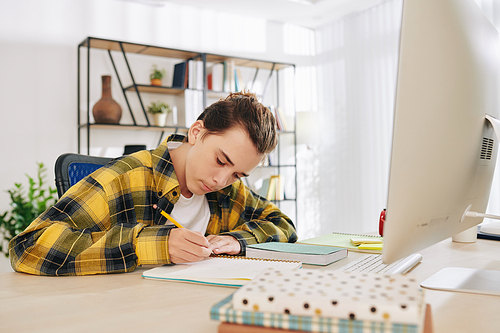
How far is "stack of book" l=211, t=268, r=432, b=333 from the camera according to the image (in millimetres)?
423

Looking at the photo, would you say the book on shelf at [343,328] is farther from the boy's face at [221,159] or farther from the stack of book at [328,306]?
the boy's face at [221,159]

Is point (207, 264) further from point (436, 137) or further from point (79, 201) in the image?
point (436, 137)

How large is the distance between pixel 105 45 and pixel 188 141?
86.8 inches

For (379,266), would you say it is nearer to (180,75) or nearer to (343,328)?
(343,328)

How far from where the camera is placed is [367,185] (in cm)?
387

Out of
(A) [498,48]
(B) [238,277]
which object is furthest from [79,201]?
(A) [498,48]

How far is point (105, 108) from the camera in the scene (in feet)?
9.99

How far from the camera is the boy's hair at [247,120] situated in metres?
1.19

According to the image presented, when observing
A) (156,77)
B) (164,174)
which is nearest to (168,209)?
(164,174)

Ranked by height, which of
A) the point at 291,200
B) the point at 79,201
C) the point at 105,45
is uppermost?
the point at 105,45

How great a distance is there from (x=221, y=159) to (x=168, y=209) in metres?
0.22

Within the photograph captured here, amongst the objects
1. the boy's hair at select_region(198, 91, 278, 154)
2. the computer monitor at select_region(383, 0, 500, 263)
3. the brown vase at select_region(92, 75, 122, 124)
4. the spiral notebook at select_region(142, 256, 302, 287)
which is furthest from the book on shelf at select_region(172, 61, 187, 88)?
the computer monitor at select_region(383, 0, 500, 263)

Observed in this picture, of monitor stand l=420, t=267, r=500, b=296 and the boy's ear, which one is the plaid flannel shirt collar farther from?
monitor stand l=420, t=267, r=500, b=296

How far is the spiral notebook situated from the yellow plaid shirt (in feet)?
0.18
